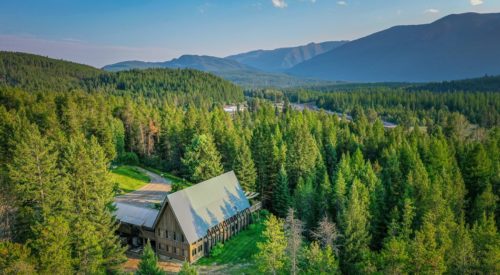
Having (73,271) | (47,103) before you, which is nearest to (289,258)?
(73,271)

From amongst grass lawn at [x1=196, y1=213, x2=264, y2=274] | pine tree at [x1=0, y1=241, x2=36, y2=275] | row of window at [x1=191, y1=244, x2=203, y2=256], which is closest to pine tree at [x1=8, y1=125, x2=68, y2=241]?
pine tree at [x1=0, y1=241, x2=36, y2=275]

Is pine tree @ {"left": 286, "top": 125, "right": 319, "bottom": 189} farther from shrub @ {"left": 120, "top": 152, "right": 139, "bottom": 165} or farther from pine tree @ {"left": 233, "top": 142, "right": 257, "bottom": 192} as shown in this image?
shrub @ {"left": 120, "top": 152, "right": 139, "bottom": 165}

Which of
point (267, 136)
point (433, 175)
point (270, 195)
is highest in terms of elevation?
point (267, 136)

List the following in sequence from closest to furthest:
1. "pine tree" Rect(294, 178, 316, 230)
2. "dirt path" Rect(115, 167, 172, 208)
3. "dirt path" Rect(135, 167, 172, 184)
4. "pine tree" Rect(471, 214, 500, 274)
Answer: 1. "pine tree" Rect(471, 214, 500, 274)
2. "pine tree" Rect(294, 178, 316, 230)
3. "dirt path" Rect(115, 167, 172, 208)
4. "dirt path" Rect(135, 167, 172, 184)

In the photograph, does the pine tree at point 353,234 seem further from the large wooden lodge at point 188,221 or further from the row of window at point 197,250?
the row of window at point 197,250

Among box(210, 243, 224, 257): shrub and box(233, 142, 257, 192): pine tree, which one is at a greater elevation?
box(233, 142, 257, 192): pine tree

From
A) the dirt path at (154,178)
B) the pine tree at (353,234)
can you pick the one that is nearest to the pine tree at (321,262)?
the pine tree at (353,234)

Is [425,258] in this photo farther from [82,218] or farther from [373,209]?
[82,218]
